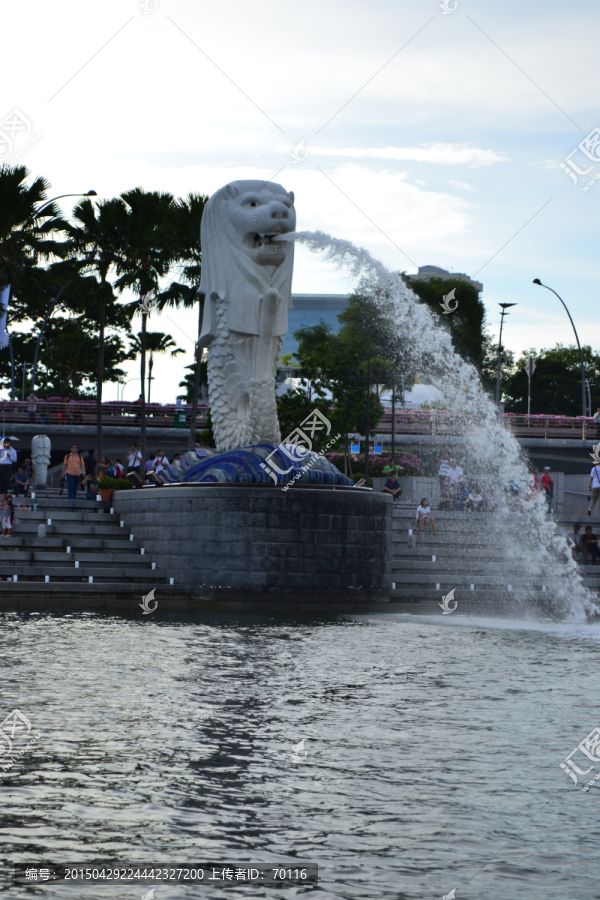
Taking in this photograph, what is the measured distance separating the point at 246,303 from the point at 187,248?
448 inches

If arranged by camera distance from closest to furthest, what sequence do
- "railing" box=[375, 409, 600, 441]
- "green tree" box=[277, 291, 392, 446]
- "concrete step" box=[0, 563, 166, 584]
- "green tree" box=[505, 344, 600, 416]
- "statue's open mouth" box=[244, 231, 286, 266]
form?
"concrete step" box=[0, 563, 166, 584], "statue's open mouth" box=[244, 231, 286, 266], "green tree" box=[277, 291, 392, 446], "railing" box=[375, 409, 600, 441], "green tree" box=[505, 344, 600, 416]

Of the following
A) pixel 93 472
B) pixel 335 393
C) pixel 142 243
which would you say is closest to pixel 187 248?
pixel 142 243

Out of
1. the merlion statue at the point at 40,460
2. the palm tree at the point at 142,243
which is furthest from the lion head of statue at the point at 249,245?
the palm tree at the point at 142,243

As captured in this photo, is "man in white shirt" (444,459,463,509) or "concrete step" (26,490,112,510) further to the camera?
"man in white shirt" (444,459,463,509)

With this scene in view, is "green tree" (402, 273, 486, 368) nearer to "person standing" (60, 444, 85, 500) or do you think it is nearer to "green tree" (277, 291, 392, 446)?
"green tree" (277, 291, 392, 446)

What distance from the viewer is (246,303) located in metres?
21.6

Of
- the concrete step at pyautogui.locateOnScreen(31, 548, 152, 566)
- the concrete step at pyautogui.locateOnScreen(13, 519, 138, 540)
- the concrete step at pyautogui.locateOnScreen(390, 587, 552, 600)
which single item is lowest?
the concrete step at pyautogui.locateOnScreen(390, 587, 552, 600)

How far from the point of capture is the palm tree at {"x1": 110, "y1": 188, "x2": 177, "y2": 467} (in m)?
34.0

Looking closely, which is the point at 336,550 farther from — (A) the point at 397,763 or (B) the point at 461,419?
(A) the point at 397,763

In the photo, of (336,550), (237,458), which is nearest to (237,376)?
(237,458)

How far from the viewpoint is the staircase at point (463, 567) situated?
21359mm

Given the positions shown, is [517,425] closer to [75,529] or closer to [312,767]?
[75,529]

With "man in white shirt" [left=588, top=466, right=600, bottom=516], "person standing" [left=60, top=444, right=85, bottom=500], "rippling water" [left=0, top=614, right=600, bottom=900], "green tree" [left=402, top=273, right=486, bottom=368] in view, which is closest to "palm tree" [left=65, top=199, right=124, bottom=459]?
"person standing" [left=60, top=444, right=85, bottom=500]

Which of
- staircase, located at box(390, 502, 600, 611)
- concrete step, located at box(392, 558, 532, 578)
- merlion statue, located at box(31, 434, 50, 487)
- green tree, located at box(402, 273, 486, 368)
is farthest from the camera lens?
green tree, located at box(402, 273, 486, 368)
